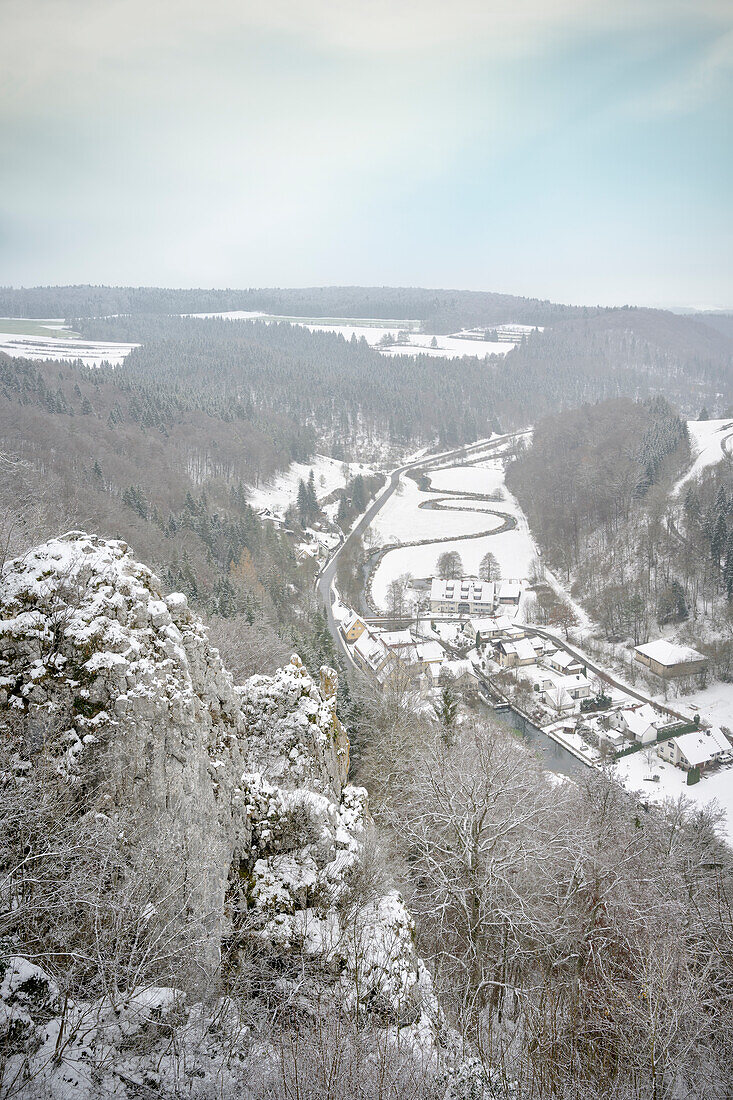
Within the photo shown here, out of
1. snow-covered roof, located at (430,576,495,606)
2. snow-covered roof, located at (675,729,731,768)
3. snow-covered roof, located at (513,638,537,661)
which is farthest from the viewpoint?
snow-covered roof, located at (430,576,495,606)

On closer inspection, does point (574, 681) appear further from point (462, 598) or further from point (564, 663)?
point (462, 598)

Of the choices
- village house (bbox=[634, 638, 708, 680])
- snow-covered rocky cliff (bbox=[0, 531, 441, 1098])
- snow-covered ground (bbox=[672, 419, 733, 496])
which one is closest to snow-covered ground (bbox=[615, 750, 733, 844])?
village house (bbox=[634, 638, 708, 680])

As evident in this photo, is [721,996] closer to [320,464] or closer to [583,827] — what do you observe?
[583,827]

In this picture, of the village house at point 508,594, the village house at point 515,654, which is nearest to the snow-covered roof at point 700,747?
the village house at point 515,654

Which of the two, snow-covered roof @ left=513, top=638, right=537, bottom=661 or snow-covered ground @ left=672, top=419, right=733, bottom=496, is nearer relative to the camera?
snow-covered roof @ left=513, top=638, right=537, bottom=661

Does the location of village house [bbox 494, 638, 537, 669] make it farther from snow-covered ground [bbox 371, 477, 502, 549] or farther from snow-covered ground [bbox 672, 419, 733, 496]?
snow-covered ground [bbox 672, 419, 733, 496]

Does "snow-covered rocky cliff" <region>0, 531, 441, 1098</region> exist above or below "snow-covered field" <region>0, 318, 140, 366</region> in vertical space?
below

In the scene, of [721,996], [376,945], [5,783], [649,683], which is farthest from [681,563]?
[5,783]
